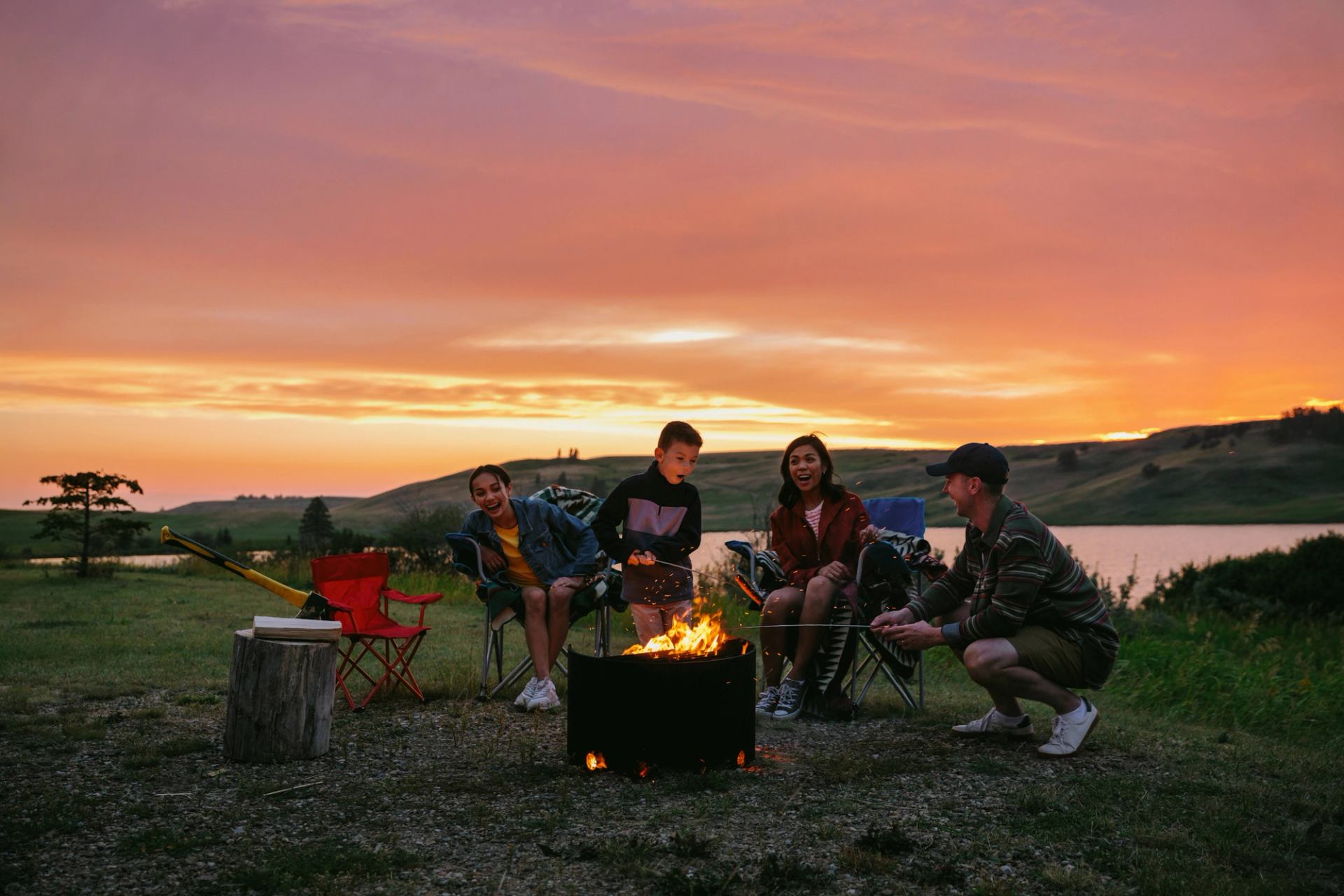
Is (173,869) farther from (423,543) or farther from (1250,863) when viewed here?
(423,543)

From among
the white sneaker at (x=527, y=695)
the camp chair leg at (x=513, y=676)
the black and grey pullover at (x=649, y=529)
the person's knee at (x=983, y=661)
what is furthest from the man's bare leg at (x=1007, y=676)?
the camp chair leg at (x=513, y=676)

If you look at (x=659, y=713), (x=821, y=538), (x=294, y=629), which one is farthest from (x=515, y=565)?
(x=659, y=713)

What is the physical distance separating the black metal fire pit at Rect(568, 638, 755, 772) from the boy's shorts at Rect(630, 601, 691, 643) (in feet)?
4.92

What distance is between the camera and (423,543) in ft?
45.7

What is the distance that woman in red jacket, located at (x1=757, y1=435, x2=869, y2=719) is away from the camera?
16.2ft

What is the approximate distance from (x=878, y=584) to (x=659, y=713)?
156 cm

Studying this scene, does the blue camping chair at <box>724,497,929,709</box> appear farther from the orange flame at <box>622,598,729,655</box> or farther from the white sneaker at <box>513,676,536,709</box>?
the white sneaker at <box>513,676,536,709</box>

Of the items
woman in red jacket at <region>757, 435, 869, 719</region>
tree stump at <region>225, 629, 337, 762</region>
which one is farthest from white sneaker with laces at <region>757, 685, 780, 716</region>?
tree stump at <region>225, 629, 337, 762</region>

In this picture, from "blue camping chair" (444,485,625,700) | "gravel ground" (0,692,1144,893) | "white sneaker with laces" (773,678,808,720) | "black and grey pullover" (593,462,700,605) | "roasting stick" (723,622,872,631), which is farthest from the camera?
"black and grey pullover" (593,462,700,605)

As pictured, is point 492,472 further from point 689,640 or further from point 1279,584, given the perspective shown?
point 1279,584

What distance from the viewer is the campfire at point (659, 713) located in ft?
12.6

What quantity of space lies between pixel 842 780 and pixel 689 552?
1887 millimetres

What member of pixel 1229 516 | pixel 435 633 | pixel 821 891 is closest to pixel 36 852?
pixel 821 891

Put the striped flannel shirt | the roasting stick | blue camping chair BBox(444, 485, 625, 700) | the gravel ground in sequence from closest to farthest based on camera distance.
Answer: the gravel ground < the striped flannel shirt < the roasting stick < blue camping chair BBox(444, 485, 625, 700)
